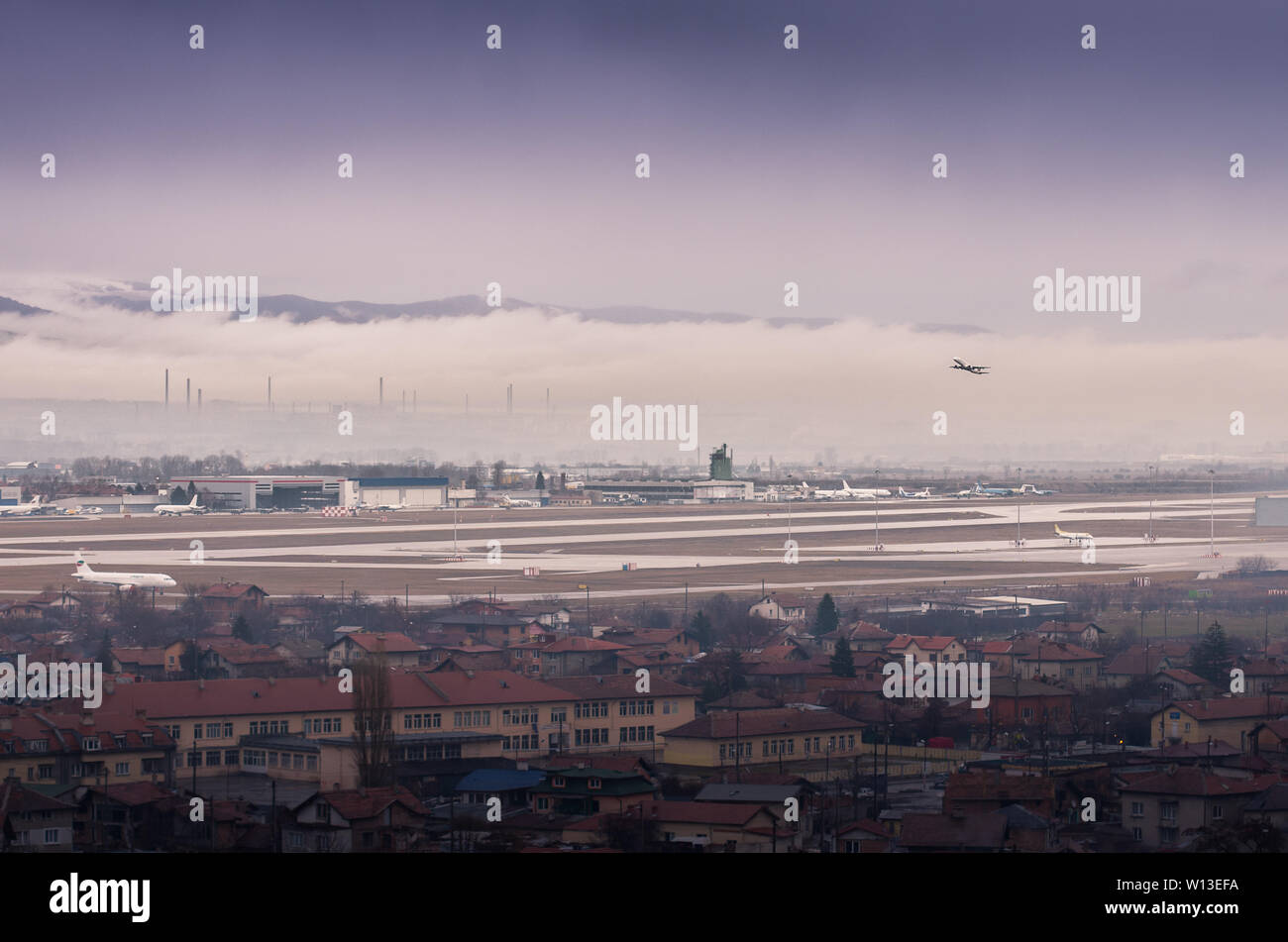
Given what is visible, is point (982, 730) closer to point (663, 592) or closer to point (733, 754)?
point (733, 754)

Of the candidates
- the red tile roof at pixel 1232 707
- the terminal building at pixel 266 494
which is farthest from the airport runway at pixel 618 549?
the red tile roof at pixel 1232 707

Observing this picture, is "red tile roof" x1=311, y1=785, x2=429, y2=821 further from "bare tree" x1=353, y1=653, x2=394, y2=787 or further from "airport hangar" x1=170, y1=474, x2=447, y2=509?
"airport hangar" x1=170, y1=474, x2=447, y2=509

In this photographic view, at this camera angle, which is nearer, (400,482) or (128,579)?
(128,579)

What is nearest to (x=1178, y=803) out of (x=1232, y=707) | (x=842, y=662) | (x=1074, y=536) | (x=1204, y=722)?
(x=1204, y=722)

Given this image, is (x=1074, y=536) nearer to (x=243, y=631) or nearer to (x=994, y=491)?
(x=243, y=631)

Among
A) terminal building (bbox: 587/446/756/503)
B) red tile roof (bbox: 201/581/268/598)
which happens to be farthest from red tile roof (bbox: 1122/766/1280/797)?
terminal building (bbox: 587/446/756/503)

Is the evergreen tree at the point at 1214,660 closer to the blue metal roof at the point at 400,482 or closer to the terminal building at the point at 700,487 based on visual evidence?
the blue metal roof at the point at 400,482

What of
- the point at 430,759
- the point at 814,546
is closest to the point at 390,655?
the point at 430,759
